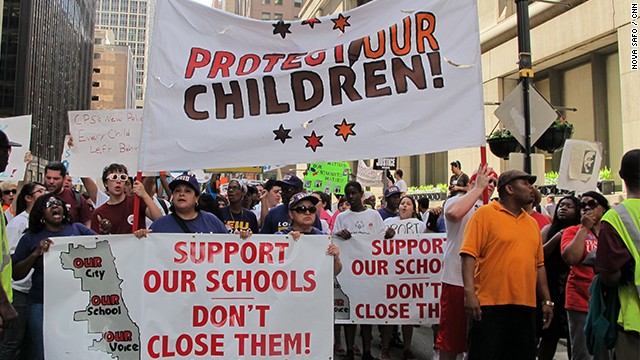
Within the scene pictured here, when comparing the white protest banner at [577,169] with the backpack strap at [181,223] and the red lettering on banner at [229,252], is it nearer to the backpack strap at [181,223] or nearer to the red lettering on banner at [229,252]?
the red lettering on banner at [229,252]

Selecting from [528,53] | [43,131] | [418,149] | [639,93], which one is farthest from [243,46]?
[43,131]

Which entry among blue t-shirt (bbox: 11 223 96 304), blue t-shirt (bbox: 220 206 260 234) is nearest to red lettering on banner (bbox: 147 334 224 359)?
blue t-shirt (bbox: 11 223 96 304)

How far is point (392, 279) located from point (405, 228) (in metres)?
1.07

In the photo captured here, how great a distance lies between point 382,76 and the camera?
4.69 m

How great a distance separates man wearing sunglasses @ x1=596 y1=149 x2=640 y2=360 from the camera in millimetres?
3396

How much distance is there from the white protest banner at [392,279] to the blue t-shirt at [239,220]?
1.35 metres

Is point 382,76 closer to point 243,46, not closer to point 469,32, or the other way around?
point 469,32

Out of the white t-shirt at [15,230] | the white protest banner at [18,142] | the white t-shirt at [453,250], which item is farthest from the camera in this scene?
the white protest banner at [18,142]

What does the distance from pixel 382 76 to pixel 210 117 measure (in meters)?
1.48

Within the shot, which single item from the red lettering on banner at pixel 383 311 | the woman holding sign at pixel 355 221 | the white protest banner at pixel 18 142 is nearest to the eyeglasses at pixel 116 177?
the woman holding sign at pixel 355 221

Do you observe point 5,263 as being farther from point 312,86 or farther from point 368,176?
point 368,176

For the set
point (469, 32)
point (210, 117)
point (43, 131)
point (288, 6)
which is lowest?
point (210, 117)

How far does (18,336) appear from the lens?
4543 mm

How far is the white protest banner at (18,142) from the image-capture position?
8109 mm
